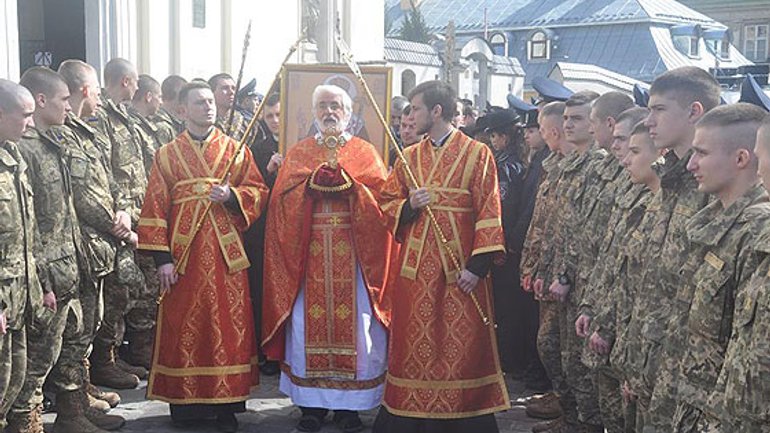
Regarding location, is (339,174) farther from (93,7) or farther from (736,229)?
(93,7)

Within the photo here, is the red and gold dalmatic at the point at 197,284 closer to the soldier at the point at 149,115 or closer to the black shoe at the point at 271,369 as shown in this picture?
the black shoe at the point at 271,369

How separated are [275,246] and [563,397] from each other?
75.1 inches

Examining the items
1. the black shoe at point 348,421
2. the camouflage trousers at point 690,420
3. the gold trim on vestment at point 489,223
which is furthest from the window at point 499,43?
the camouflage trousers at point 690,420

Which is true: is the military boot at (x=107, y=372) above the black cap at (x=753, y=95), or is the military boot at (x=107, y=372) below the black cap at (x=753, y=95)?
below

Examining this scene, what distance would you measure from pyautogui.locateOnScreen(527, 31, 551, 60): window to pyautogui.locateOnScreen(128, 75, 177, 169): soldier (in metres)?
39.2

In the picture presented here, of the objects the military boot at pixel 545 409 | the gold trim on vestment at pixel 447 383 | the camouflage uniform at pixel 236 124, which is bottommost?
the military boot at pixel 545 409

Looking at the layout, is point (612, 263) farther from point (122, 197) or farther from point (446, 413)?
point (122, 197)

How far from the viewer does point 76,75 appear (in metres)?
5.99

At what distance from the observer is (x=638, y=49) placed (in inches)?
1692

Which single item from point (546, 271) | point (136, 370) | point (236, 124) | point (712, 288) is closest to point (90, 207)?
point (136, 370)

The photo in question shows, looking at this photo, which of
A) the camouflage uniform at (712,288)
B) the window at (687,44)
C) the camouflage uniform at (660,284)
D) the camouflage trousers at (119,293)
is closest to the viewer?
the camouflage uniform at (712,288)

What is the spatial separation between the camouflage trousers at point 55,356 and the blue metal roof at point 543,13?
41458mm

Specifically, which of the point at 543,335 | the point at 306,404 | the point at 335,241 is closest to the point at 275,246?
the point at 335,241

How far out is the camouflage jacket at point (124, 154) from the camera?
6.70 meters
